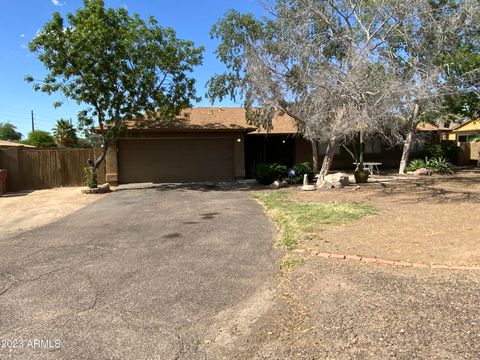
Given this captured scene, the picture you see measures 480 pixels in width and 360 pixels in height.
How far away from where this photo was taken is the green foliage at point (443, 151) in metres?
24.0

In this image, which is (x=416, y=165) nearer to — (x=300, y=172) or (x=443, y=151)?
(x=443, y=151)

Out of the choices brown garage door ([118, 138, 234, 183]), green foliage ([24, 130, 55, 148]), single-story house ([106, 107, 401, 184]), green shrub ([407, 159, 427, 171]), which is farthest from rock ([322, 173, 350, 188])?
green foliage ([24, 130, 55, 148])

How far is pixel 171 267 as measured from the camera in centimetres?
Answer: 565

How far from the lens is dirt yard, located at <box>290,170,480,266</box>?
5906mm

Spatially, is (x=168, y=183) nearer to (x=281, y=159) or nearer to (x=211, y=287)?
(x=281, y=159)

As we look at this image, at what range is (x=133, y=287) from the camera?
15.9 ft

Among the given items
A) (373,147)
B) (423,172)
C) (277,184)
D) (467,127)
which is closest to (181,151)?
(277,184)

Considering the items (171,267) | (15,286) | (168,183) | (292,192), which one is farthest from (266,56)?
(15,286)

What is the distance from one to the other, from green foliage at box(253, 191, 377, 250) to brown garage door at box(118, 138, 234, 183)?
780 cm

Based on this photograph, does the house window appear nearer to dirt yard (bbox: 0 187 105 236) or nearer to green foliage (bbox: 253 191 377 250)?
green foliage (bbox: 253 191 377 250)

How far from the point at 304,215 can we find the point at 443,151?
1904cm

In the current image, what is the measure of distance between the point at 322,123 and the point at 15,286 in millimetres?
10501

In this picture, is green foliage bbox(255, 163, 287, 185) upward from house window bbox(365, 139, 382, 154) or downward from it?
downward

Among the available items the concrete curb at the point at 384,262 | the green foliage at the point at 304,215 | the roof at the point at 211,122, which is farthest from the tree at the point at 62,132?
the concrete curb at the point at 384,262
